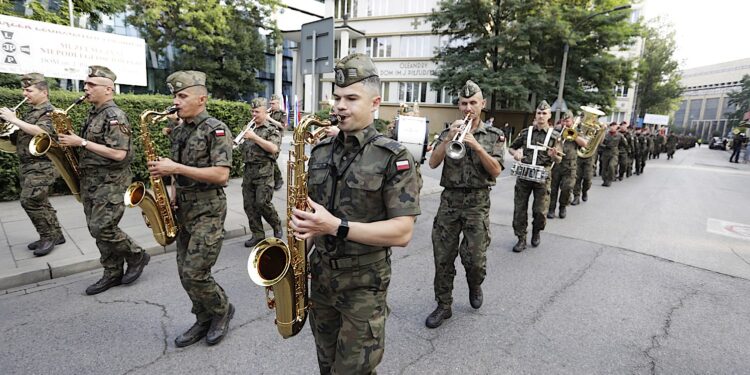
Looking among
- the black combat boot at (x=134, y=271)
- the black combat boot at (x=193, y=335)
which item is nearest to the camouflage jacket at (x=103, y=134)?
the black combat boot at (x=134, y=271)

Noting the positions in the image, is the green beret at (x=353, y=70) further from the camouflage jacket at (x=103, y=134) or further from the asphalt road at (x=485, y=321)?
the camouflage jacket at (x=103, y=134)

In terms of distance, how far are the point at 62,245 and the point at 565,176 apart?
9056 millimetres

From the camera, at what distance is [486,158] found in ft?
12.3

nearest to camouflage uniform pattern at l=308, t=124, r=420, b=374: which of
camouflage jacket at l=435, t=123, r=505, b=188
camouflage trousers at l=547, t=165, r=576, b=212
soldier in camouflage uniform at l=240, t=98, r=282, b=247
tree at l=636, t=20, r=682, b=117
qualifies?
camouflage jacket at l=435, t=123, r=505, b=188

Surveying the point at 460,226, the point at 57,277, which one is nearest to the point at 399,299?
the point at 460,226

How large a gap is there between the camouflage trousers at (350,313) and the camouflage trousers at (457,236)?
1763 millimetres

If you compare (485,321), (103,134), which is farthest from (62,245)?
(485,321)

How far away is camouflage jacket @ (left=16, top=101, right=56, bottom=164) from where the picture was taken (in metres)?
4.90

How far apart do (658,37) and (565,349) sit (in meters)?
51.9

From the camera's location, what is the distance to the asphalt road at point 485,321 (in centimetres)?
321

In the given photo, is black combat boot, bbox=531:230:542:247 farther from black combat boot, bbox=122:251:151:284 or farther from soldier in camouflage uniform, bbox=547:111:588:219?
black combat boot, bbox=122:251:151:284

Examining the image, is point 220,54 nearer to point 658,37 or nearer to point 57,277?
point 57,277

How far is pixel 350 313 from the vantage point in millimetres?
2080

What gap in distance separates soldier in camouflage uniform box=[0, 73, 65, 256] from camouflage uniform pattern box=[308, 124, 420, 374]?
4.74 m
